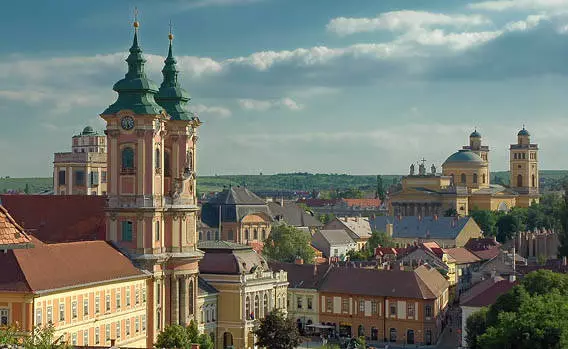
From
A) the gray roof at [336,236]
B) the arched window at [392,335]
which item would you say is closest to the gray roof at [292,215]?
the gray roof at [336,236]

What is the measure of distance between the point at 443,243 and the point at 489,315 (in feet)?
313

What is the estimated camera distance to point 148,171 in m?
79.5

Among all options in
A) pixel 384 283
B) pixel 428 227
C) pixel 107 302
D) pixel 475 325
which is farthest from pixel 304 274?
pixel 428 227

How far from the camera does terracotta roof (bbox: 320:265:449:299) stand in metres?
99.0

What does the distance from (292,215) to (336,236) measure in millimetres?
18280

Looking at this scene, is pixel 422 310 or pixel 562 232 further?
pixel 562 232

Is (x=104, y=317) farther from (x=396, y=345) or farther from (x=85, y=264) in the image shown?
(x=396, y=345)

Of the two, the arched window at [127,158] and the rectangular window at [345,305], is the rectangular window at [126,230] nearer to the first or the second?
the arched window at [127,158]

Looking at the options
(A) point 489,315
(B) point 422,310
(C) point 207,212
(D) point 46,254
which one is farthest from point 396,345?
(C) point 207,212

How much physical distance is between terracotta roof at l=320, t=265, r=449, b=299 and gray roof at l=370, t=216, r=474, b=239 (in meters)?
66.2

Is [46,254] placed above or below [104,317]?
above

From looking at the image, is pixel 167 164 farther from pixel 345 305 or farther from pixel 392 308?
pixel 392 308

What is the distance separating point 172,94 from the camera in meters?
87.6

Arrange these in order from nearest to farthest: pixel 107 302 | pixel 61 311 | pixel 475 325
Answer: pixel 61 311
pixel 107 302
pixel 475 325
